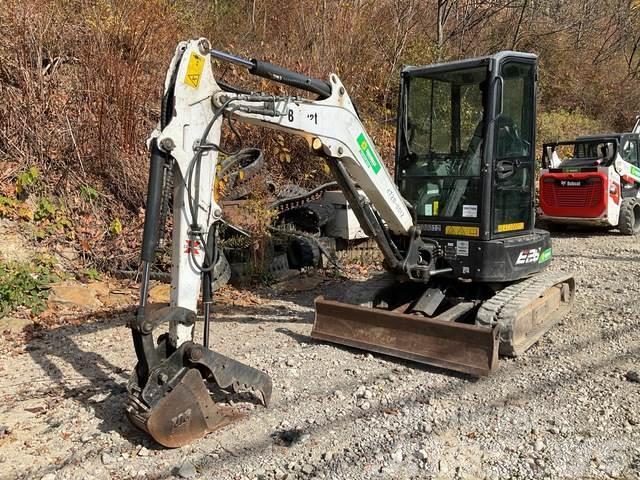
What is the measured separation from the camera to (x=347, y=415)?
3.72 meters

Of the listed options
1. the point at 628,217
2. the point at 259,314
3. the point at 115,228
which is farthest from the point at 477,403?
the point at 628,217

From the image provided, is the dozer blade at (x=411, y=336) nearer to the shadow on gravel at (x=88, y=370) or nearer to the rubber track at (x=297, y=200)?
the shadow on gravel at (x=88, y=370)

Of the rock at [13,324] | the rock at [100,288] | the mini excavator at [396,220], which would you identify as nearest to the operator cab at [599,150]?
the mini excavator at [396,220]

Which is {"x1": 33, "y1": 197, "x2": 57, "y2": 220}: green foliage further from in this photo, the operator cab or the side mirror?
the side mirror

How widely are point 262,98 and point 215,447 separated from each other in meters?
2.14

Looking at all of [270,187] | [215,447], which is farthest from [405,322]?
[270,187]

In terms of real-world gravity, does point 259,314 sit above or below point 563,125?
below

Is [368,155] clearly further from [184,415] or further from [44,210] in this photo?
[44,210]

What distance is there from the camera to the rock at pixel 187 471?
3.02m

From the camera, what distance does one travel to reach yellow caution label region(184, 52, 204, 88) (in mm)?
3256

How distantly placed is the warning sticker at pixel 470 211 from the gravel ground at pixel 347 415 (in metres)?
1.28

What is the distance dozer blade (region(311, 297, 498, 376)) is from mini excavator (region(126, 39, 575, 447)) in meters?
0.01

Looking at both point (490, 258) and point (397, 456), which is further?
point (490, 258)

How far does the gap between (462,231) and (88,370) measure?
329 cm
